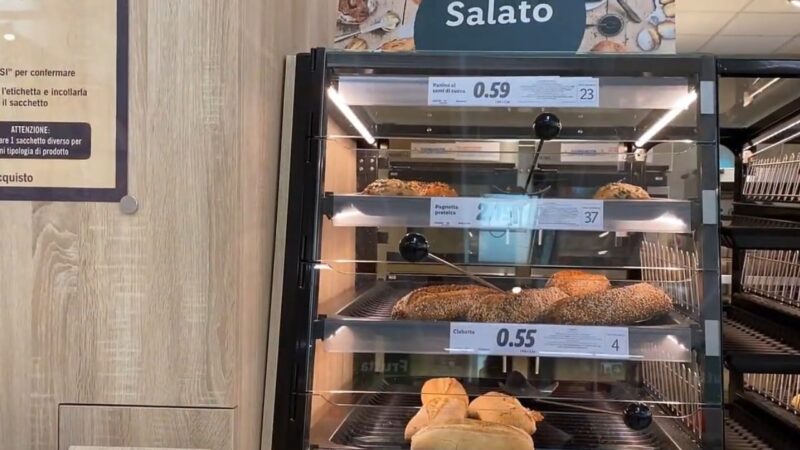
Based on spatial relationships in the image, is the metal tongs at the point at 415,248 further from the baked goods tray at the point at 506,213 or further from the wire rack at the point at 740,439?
the wire rack at the point at 740,439

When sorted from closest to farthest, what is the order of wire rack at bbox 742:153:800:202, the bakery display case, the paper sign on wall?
the bakery display case < the paper sign on wall < wire rack at bbox 742:153:800:202

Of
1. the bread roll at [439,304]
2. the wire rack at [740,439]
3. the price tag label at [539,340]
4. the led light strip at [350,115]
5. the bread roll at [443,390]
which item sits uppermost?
the led light strip at [350,115]

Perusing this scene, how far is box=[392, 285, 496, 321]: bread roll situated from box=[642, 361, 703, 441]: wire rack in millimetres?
403

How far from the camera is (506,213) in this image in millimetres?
1287

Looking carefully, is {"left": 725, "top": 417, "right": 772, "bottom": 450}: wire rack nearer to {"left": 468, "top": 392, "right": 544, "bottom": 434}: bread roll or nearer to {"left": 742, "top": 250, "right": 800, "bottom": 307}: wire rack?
{"left": 742, "top": 250, "right": 800, "bottom": 307}: wire rack

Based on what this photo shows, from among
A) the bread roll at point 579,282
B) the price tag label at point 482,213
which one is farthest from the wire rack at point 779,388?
the price tag label at point 482,213

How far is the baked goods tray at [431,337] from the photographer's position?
1.22 metres

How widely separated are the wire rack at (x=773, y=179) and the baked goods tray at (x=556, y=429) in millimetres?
674

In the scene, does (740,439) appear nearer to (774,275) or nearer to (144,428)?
(774,275)

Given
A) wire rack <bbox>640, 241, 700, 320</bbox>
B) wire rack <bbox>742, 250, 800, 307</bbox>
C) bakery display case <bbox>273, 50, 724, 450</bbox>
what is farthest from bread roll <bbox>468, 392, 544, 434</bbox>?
wire rack <bbox>742, 250, 800, 307</bbox>

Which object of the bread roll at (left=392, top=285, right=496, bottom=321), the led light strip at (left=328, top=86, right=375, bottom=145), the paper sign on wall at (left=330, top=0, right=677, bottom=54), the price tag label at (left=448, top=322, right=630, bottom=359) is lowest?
the price tag label at (left=448, top=322, right=630, bottom=359)

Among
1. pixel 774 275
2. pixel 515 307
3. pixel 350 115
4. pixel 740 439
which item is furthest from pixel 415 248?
pixel 774 275

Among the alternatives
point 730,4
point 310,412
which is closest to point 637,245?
point 310,412

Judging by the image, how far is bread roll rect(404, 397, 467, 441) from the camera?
48.9 inches
